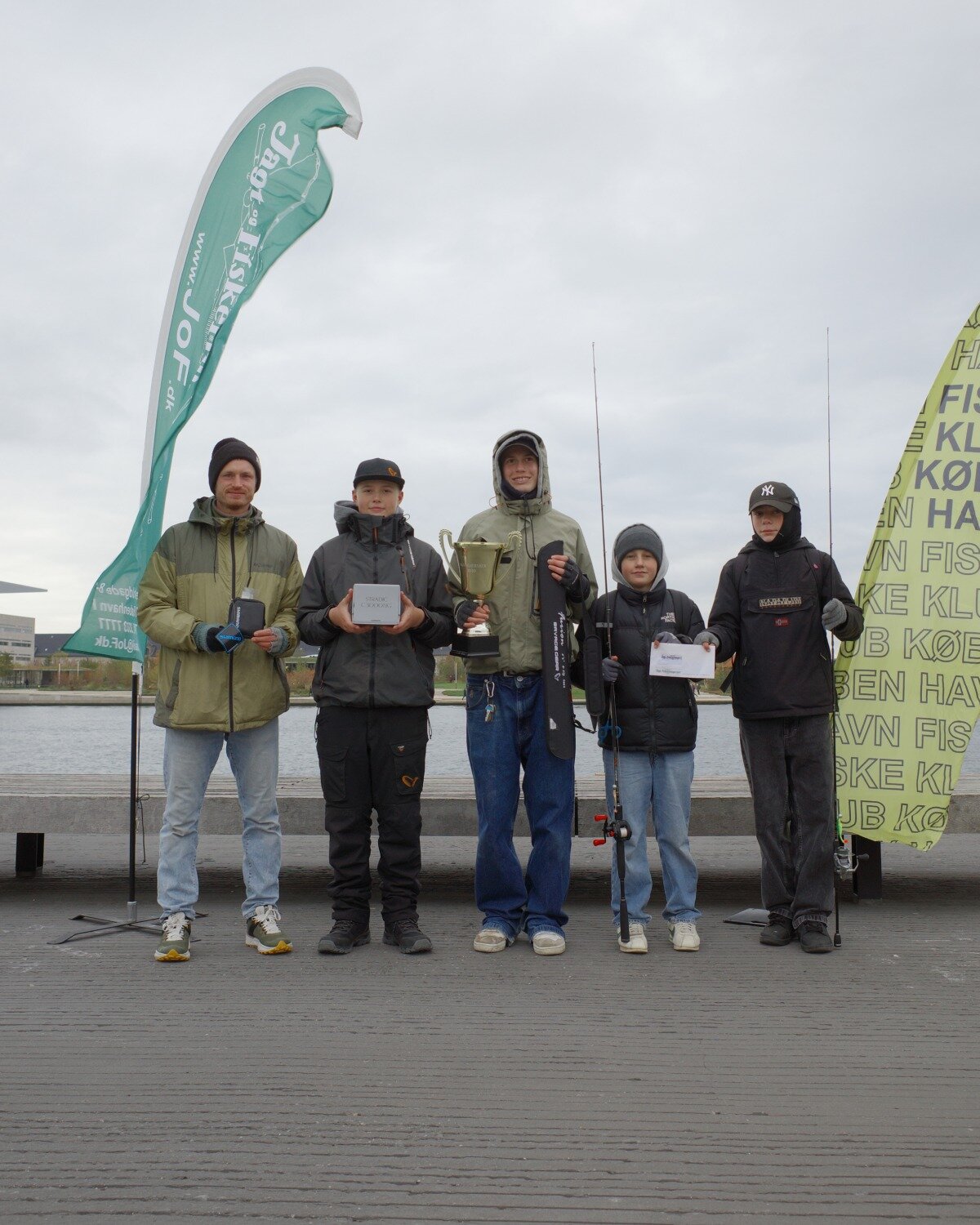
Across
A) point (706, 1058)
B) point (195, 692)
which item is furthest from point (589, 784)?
point (706, 1058)

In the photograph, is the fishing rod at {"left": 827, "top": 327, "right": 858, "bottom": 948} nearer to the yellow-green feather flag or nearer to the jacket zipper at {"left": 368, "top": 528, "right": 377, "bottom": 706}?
the yellow-green feather flag

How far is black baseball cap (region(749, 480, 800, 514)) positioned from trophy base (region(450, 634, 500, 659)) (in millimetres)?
1420

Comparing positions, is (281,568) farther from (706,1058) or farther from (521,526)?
(706,1058)

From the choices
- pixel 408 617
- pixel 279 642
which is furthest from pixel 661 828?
pixel 279 642

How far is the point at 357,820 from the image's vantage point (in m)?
4.27

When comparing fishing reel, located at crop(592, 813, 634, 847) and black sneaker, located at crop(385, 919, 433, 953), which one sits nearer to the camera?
black sneaker, located at crop(385, 919, 433, 953)

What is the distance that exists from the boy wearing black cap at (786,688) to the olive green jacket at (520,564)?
0.75 metres

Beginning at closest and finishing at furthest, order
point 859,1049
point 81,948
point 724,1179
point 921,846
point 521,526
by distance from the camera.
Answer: point 724,1179, point 859,1049, point 81,948, point 521,526, point 921,846

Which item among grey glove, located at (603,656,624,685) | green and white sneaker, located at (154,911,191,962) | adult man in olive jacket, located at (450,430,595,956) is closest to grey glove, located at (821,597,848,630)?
grey glove, located at (603,656,624,685)

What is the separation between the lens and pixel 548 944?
4117mm

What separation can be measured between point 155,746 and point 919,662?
33.6m

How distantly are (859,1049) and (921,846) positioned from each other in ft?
7.15

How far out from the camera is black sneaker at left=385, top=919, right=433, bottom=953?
4102mm

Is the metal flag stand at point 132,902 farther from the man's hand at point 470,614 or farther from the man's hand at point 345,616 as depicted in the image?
the man's hand at point 470,614
